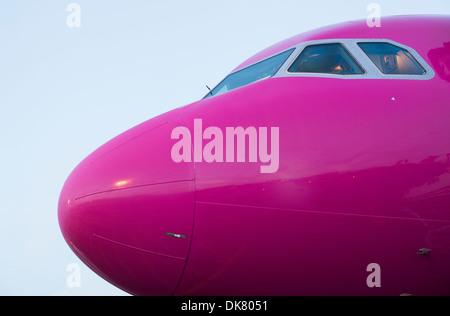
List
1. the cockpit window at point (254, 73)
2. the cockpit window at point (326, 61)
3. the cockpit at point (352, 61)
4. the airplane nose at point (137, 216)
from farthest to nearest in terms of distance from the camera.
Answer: the cockpit window at point (254, 73) < the cockpit window at point (326, 61) < the cockpit at point (352, 61) < the airplane nose at point (137, 216)

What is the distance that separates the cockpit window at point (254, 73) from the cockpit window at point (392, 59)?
1059 mm

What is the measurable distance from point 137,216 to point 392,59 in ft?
12.2

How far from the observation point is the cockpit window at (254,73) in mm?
6898

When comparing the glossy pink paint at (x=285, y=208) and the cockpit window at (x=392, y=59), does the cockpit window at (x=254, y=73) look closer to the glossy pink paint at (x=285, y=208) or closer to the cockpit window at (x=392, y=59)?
the cockpit window at (x=392, y=59)

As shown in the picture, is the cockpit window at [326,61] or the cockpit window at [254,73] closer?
the cockpit window at [326,61]

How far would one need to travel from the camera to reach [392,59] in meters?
6.43

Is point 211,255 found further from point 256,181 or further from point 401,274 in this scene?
point 401,274

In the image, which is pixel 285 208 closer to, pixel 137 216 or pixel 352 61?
pixel 137 216

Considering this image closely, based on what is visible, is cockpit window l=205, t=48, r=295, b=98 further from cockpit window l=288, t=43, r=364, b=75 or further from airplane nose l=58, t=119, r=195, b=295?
airplane nose l=58, t=119, r=195, b=295

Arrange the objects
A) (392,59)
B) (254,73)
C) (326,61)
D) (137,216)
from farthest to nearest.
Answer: (254,73) < (326,61) < (392,59) < (137,216)

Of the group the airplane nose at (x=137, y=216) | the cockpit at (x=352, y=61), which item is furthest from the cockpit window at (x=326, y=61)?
the airplane nose at (x=137, y=216)

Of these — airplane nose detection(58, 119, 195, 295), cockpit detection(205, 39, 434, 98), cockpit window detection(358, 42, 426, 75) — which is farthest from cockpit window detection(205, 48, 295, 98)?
airplane nose detection(58, 119, 195, 295)

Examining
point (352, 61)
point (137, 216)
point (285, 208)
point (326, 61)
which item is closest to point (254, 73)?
point (326, 61)

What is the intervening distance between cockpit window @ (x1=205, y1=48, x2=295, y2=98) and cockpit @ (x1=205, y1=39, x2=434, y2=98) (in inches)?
0.7
